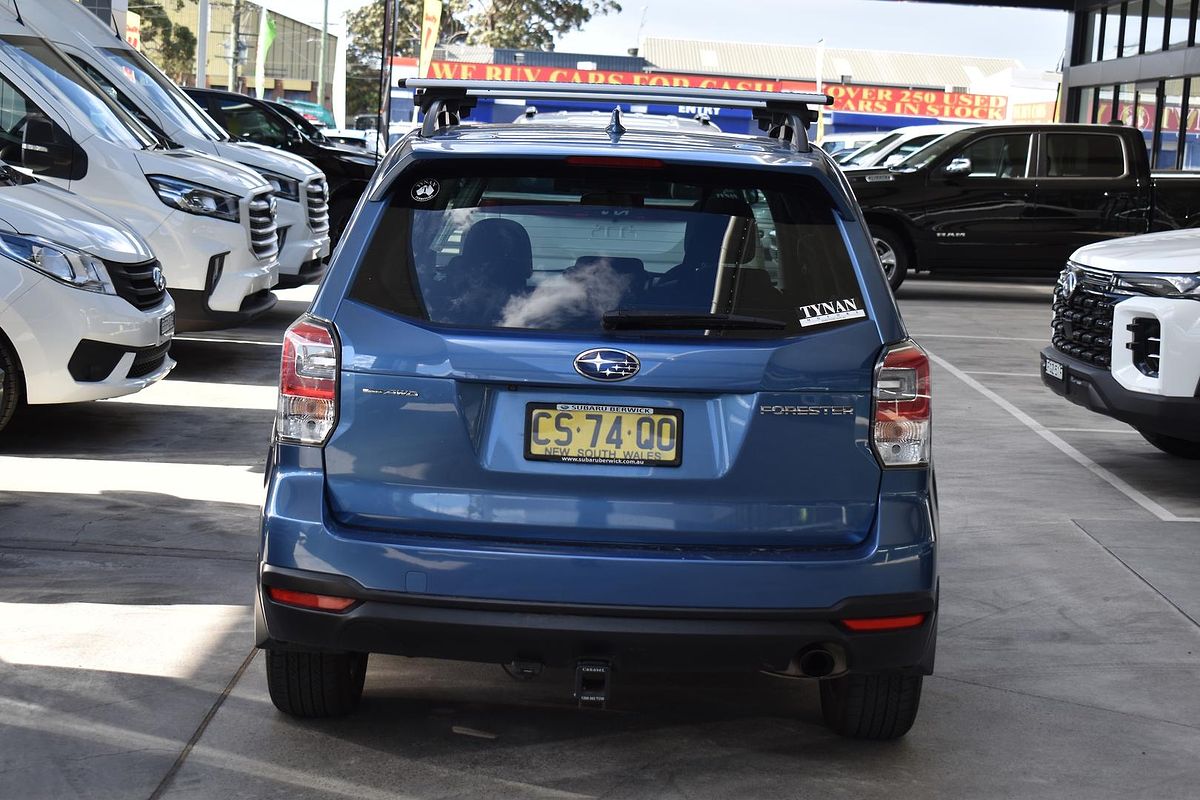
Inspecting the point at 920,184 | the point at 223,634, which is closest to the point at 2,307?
the point at 223,634

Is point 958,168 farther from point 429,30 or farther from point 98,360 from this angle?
point 429,30

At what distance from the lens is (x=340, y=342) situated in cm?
357

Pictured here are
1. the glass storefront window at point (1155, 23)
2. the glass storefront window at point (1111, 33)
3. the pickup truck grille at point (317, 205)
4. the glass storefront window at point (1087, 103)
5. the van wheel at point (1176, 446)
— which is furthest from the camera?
the glass storefront window at point (1087, 103)

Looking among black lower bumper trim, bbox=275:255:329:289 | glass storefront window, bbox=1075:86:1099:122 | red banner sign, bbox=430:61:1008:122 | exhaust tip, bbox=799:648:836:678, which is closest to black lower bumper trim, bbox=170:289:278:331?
black lower bumper trim, bbox=275:255:329:289

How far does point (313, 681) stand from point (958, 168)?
1368cm

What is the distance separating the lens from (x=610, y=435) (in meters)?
3.49

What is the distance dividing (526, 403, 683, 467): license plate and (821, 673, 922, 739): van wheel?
3.30 ft

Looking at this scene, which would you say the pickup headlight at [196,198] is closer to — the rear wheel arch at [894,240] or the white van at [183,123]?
the white van at [183,123]

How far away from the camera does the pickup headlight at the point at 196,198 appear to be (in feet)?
33.3

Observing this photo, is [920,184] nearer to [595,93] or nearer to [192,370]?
[192,370]

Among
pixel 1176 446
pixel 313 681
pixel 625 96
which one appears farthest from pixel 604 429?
pixel 1176 446

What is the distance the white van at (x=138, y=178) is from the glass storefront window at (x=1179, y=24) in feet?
56.5

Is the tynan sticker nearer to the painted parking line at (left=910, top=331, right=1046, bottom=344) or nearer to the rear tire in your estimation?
the rear tire

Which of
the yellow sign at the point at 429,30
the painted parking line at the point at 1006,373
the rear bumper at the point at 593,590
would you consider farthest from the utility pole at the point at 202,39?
the rear bumper at the point at 593,590
